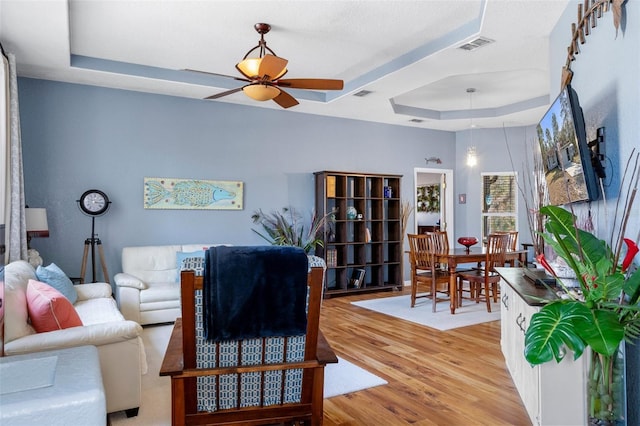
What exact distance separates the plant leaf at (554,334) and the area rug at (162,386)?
163cm

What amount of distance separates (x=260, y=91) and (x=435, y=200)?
7.60 metres

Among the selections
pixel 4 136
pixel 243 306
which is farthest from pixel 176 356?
pixel 4 136

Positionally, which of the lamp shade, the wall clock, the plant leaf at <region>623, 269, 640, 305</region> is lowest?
the plant leaf at <region>623, 269, 640, 305</region>

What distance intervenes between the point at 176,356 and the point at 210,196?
13.8 feet

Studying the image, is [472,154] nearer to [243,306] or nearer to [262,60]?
[262,60]

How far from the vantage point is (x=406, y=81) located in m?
5.08

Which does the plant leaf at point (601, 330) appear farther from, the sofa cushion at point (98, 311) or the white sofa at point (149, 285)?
the white sofa at point (149, 285)

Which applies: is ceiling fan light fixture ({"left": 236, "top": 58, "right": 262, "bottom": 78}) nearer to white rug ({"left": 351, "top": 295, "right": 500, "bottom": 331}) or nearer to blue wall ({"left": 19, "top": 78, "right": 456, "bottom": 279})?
blue wall ({"left": 19, "top": 78, "right": 456, "bottom": 279})

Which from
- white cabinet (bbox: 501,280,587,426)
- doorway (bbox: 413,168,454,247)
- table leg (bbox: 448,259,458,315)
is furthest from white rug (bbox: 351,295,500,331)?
doorway (bbox: 413,168,454,247)

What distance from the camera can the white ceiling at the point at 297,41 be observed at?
348 cm

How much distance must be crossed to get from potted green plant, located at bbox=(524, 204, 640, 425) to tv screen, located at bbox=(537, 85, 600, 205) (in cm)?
27

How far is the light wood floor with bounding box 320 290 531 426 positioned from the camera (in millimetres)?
2604

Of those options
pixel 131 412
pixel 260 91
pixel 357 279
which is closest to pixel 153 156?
pixel 260 91

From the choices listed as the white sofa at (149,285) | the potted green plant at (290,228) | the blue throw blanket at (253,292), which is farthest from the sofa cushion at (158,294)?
the blue throw blanket at (253,292)
